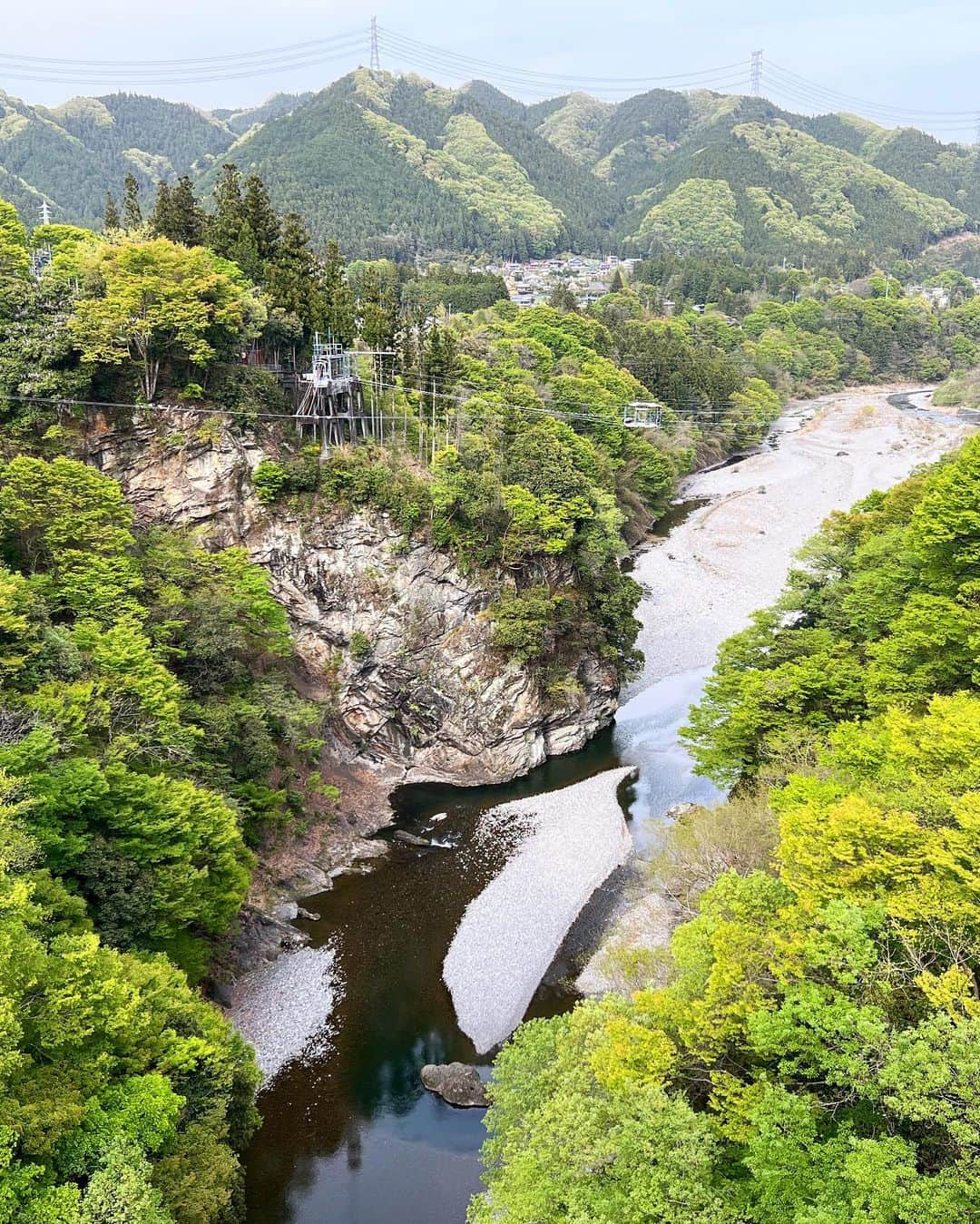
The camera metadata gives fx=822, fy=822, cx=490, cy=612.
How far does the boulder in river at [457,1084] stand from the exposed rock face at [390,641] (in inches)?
580

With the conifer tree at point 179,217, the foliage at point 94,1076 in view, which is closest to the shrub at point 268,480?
the conifer tree at point 179,217

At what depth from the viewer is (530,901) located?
28.0 meters

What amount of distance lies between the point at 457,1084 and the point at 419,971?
4.29 m

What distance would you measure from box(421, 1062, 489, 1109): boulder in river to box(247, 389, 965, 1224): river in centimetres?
24

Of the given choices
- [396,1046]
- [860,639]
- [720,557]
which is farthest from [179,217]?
[720,557]

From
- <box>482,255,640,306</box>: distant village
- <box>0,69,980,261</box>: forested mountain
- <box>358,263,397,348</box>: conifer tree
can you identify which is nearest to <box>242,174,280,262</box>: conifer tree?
<box>358,263,397,348</box>: conifer tree

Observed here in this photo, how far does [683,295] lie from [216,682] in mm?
123342

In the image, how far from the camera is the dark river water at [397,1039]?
19.4 meters

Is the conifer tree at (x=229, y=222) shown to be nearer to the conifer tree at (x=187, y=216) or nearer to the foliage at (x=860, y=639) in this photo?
the conifer tree at (x=187, y=216)

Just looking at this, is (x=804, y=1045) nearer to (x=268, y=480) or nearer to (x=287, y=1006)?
(x=287, y=1006)

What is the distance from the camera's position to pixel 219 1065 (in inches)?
691

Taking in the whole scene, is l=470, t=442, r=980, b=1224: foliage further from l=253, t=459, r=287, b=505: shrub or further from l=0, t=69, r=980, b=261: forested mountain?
l=0, t=69, r=980, b=261: forested mountain

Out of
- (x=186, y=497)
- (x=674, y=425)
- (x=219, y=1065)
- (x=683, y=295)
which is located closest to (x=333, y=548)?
(x=186, y=497)

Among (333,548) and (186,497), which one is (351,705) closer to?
(333,548)
